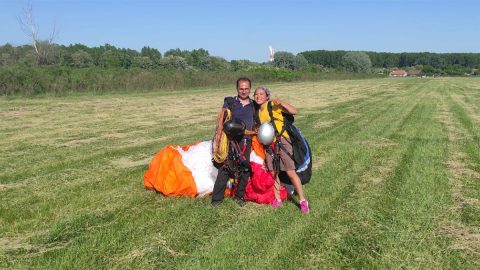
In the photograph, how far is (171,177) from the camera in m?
5.74

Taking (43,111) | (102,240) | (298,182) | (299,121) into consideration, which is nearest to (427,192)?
(298,182)

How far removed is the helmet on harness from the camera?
16.6ft

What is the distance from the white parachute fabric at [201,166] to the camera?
5.72m

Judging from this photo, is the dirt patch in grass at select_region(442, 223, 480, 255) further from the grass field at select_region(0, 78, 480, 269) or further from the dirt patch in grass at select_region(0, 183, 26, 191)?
the dirt patch in grass at select_region(0, 183, 26, 191)

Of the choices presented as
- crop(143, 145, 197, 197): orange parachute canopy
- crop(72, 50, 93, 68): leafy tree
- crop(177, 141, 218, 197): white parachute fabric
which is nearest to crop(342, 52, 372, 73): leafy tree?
crop(72, 50, 93, 68): leafy tree

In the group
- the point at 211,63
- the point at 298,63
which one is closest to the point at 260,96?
the point at 211,63

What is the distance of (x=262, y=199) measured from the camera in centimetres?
542

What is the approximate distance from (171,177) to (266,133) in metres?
1.64

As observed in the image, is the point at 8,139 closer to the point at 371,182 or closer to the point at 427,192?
the point at 371,182

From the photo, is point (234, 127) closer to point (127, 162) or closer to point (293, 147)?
point (293, 147)

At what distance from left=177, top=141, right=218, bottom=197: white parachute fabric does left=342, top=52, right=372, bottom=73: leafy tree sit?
111 metres

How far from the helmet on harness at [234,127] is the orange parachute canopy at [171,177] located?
38.9 inches

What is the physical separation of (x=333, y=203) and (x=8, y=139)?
8782 mm

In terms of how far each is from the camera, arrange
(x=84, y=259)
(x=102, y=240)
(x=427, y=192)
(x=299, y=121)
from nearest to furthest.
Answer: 1. (x=84, y=259)
2. (x=102, y=240)
3. (x=427, y=192)
4. (x=299, y=121)
